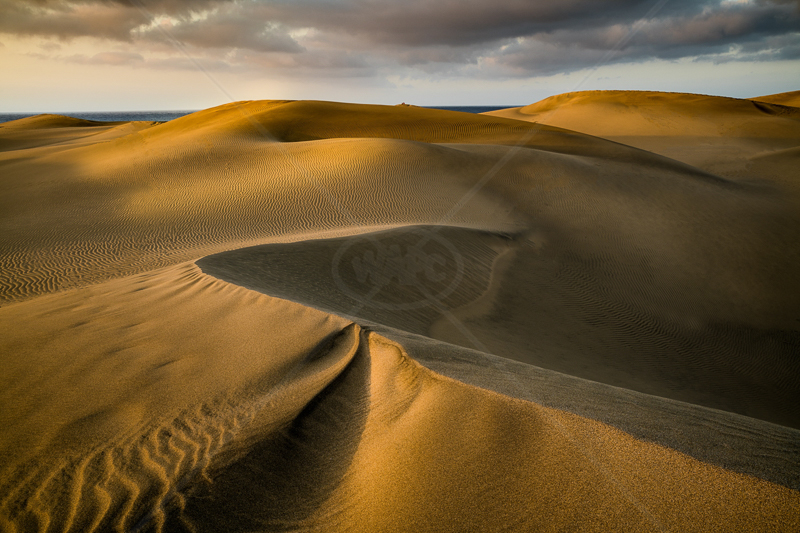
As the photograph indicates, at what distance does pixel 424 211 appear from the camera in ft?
47.1

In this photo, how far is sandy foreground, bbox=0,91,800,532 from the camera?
2.36m

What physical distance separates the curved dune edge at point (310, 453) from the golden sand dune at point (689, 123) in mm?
32282

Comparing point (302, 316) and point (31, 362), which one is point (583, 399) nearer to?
point (302, 316)

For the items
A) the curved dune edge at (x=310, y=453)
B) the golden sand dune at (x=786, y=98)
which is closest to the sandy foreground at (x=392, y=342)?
the curved dune edge at (x=310, y=453)

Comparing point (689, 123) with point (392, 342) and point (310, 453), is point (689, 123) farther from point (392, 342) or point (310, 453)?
point (310, 453)

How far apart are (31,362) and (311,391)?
9.33 ft

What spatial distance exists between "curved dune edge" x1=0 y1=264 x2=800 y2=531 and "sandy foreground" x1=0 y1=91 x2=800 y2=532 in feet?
0.05

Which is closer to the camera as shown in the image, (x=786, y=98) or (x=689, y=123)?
(x=689, y=123)

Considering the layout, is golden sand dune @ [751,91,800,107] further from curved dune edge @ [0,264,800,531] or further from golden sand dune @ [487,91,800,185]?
curved dune edge @ [0,264,800,531]

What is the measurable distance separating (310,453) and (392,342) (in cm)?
153

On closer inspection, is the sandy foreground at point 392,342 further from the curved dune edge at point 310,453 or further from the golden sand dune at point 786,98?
the golden sand dune at point 786,98

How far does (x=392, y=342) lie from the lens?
166 inches

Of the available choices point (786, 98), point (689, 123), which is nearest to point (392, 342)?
point (689, 123)

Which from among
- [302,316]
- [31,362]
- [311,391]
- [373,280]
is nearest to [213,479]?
[311,391]
